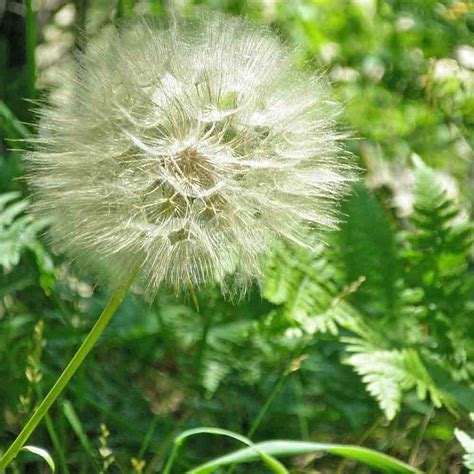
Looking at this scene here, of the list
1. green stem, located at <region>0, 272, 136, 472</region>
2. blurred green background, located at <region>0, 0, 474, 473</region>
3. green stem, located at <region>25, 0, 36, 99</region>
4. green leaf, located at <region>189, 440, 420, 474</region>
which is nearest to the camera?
green stem, located at <region>0, 272, 136, 472</region>

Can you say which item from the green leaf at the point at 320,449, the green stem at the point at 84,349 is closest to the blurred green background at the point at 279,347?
the green leaf at the point at 320,449

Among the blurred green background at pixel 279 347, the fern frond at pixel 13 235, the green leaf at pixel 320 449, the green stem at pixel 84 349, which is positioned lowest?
the blurred green background at pixel 279 347

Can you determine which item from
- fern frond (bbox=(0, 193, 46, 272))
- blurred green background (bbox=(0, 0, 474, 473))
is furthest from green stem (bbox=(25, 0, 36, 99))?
fern frond (bbox=(0, 193, 46, 272))

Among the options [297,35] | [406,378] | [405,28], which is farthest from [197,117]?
[405,28]

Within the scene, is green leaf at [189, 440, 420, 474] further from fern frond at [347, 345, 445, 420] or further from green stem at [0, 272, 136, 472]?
fern frond at [347, 345, 445, 420]

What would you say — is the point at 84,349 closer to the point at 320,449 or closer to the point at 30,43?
the point at 320,449

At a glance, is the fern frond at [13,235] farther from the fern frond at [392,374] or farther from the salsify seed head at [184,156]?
the fern frond at [392,374]

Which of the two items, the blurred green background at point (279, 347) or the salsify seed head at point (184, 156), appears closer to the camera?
the salsify seed head at point (184, 156)

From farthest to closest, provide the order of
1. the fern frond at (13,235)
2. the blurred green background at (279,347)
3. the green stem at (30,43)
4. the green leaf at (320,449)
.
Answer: the blurred green background at (279,347), the green stem at (30,43), the fern frond at (13,235), the green leaf at (320,449)
